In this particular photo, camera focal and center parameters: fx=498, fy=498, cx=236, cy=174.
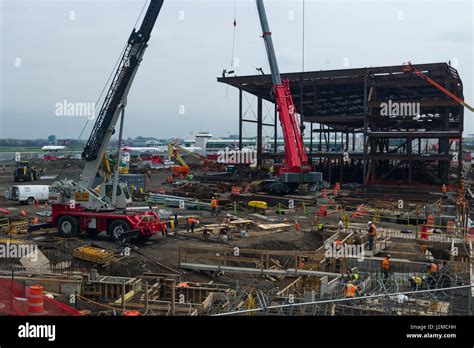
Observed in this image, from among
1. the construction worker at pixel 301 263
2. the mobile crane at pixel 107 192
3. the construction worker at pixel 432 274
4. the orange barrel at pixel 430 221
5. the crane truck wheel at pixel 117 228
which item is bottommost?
the construction worker at pixel 301 263

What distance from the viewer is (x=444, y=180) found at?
4009cm

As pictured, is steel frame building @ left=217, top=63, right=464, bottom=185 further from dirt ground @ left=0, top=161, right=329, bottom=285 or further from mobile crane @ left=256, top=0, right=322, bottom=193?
dirt ground @ left=0, top=161, right=329, bottom=285

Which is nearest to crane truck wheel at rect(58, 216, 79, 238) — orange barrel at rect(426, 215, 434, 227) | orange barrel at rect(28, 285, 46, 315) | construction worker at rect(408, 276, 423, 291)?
orange barrel at rect(28, 285, 46, 315)

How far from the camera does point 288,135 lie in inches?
1331

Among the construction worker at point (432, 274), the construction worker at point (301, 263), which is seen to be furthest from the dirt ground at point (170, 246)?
the construction worker at point (432, 274)

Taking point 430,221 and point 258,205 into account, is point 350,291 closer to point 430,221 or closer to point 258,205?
point 430,221

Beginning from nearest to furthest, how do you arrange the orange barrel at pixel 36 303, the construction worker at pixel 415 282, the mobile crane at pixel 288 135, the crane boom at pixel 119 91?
the orange barrel at pixel 36 303 → the construction worker at pixel 415 282 → the crane boom at pixel 119 91 → the mobile crane at pixel 288 135

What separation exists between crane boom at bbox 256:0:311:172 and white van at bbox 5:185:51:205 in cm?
1583

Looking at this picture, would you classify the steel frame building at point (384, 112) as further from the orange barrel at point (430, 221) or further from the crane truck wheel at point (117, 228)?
the crane truck wheel at point (117, 228)

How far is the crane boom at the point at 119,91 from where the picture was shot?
18.7m

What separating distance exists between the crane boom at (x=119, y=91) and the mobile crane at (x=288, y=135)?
16537 millimetres

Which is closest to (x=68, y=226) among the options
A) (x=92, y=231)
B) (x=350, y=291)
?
(x=92, y=231)

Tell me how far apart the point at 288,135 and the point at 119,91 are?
16.9 m
